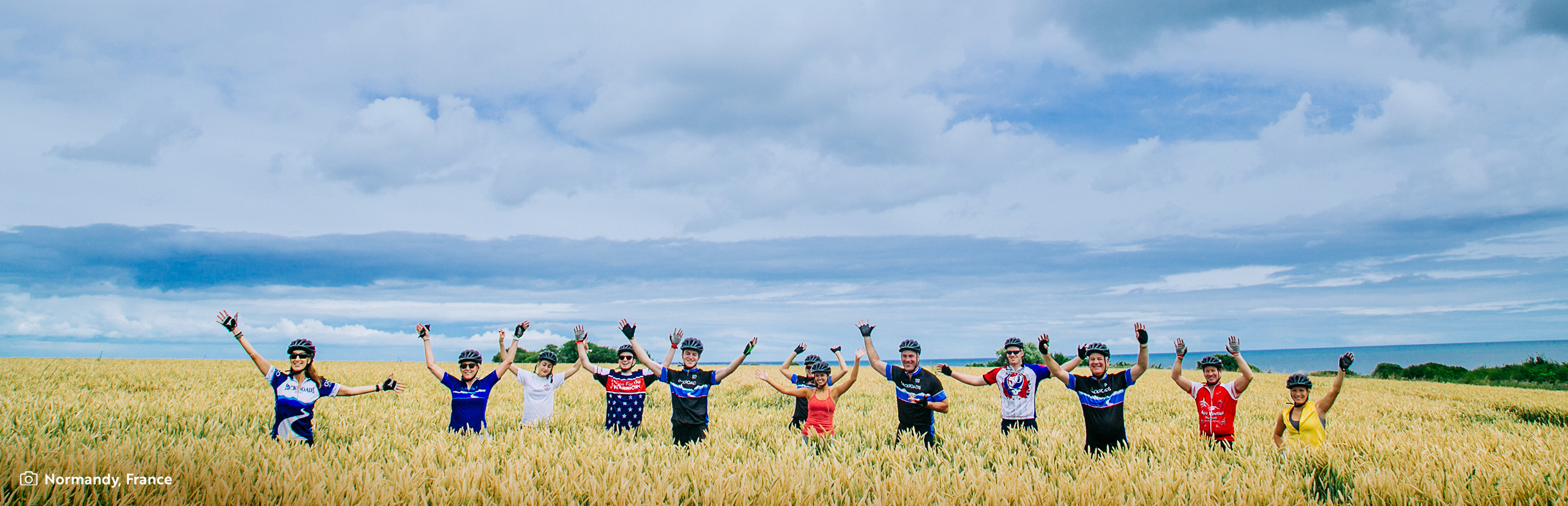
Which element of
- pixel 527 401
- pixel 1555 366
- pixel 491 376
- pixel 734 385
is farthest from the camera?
pixel 1555 366

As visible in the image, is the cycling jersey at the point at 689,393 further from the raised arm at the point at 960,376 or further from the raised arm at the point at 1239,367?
the raised arm at the point at 1239,367

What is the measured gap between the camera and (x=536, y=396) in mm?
10203

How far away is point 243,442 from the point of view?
276 inches

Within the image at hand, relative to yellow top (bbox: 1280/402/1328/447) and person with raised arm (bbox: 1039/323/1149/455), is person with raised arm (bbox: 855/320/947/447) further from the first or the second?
yellow top (bbox: 1280/402/1328/447)

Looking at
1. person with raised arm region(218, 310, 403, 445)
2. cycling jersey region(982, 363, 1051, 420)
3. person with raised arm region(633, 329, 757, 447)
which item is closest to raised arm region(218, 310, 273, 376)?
person with raised arm region(218, 310, 403, 445)

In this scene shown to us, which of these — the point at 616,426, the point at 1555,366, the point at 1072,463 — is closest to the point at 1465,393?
the point at 1555,366

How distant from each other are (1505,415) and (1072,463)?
20170 millimetres

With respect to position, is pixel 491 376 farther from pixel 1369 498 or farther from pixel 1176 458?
pixel 1369 498

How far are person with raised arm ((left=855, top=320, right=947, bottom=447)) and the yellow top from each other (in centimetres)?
416

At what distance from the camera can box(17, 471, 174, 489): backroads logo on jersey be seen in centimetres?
508

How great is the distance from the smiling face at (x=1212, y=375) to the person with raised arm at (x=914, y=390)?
3294 mm

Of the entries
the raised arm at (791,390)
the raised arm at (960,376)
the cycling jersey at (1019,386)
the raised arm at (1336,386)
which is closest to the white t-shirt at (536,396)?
the raised arm at (791,390)

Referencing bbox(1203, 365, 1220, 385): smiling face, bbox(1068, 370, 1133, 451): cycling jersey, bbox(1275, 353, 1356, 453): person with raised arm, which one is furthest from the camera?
bbox(1203, 365, 1220, 385): smiling face

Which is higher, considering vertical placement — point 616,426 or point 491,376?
point 491,376
